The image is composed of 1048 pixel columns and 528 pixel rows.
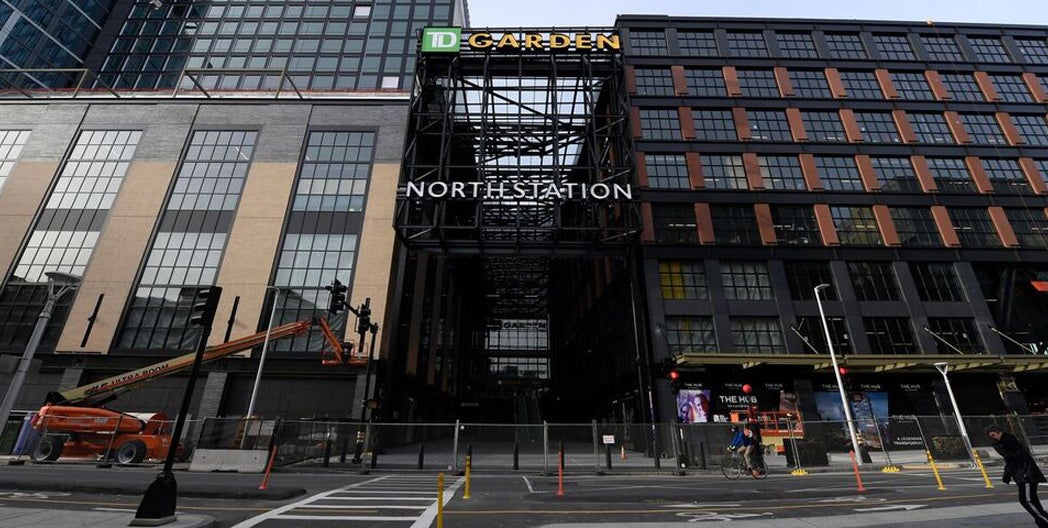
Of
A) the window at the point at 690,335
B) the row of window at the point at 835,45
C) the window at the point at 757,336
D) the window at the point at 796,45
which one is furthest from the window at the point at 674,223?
the window at the point at 796,45

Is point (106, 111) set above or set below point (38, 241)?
above

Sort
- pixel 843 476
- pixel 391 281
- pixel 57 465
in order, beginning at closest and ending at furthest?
1. pixel 843 476
2. pixel 57 465
3. pixel 391 281

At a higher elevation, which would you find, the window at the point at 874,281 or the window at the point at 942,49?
the window at the point at 942,49

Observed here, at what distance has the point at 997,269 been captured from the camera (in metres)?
33.1

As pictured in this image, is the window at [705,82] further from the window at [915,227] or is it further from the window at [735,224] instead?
the window at [915,227]

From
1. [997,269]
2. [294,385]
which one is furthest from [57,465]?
[997,269]

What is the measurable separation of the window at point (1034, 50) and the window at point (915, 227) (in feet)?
80.3

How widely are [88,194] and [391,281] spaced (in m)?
26.8

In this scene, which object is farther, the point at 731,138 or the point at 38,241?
the point at 731,138

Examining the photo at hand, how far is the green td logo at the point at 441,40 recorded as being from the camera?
1483 inches

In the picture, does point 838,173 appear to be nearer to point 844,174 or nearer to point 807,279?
point 844,174

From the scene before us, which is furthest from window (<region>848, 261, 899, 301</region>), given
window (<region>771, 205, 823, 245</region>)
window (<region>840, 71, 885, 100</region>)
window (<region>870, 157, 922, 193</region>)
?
window (<region>840, 71, 885, 100</region>)

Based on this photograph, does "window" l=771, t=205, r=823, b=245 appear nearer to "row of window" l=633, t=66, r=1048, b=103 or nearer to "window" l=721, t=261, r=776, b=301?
"window" l=721, t=261, r=776, b=301

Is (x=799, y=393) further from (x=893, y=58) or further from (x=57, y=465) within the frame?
(x=57, y=465)
